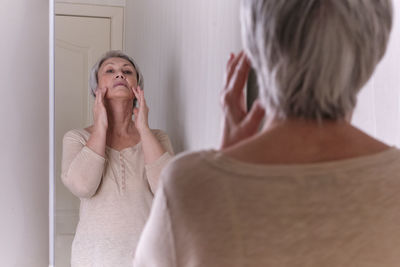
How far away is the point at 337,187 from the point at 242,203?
0.25 feet

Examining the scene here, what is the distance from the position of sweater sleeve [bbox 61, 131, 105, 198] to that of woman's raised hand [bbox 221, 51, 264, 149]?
22.6 inches

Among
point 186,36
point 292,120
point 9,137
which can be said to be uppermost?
point 186,36

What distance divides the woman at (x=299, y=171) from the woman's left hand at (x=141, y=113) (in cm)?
66

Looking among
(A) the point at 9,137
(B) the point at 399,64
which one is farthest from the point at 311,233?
(A) the point at 9,137

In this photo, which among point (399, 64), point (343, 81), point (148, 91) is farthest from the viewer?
point (148, 91)

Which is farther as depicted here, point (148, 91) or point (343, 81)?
point (148, 91)

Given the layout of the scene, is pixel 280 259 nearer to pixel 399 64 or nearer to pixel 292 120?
pixel 292 120

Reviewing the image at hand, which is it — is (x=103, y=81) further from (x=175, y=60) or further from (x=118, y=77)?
(x=175, y=60)

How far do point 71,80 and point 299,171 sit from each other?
0.85 metres

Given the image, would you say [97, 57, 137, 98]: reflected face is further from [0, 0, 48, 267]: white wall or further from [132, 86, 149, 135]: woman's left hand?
[0, 0, 48, 267]: white wall

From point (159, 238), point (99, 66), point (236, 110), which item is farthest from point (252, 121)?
point (99, 66)

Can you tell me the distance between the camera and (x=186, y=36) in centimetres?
110

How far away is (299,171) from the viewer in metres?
0.41

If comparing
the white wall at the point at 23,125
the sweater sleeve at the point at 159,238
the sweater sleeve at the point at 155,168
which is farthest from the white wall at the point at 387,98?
the white wall at the point at 23,125
